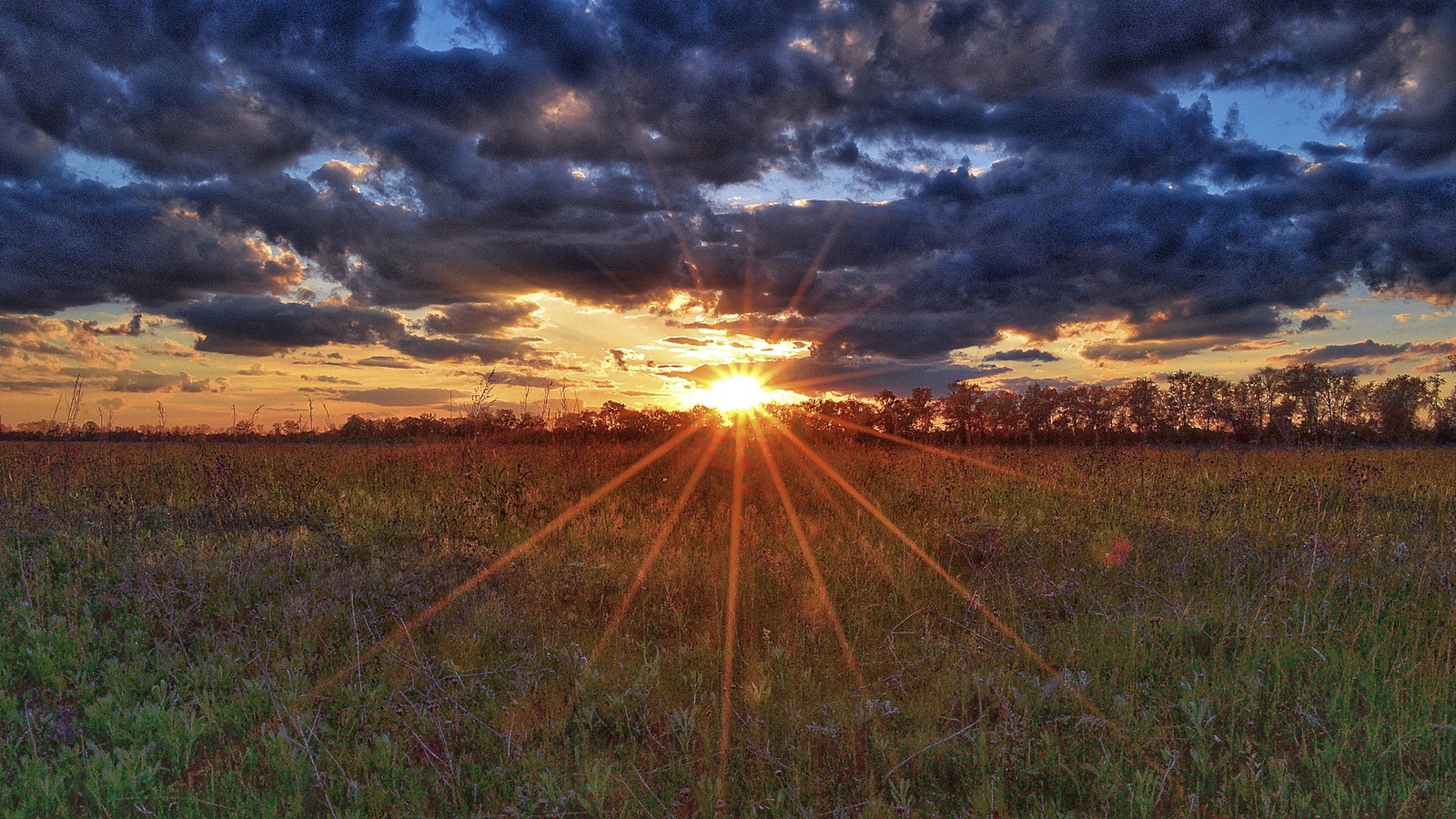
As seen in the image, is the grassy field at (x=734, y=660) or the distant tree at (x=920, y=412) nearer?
the grassy field at (x=734, y=660)

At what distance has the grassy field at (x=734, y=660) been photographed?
3.88 m

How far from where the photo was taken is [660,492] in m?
10.7

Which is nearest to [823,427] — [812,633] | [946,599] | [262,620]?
[946,599]

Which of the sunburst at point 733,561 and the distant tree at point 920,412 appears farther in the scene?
the distant tree at point 920,412

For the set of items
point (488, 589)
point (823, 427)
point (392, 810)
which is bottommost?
point (392, 810)

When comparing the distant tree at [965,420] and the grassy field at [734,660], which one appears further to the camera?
the distant tree at [965,420]

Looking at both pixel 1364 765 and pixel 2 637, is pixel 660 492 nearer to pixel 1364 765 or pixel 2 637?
pixel 2 637

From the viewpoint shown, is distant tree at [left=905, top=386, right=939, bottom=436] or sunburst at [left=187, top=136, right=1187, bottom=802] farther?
distant tree at [left=905, top=386, right=939, bottom=436]

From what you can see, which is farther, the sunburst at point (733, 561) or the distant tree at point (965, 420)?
the distant tree at point (965, 420)

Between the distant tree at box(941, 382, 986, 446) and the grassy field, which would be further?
the distant tree at box(941, 382, 986, 446)

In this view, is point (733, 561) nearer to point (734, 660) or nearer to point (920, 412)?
point (734, 660)

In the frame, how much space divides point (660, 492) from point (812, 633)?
536 centimetres

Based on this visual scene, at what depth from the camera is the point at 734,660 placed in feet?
17.6

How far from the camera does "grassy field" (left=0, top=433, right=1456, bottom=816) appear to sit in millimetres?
3883
